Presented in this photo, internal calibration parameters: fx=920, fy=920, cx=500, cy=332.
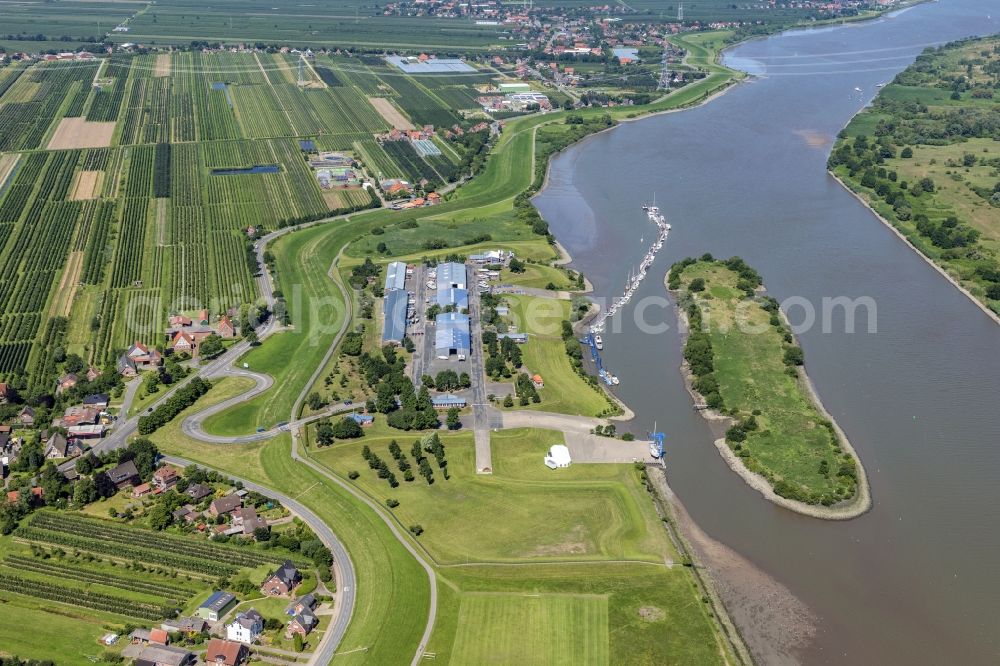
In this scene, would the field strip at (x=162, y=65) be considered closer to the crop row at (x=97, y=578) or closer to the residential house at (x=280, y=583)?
the crop row at (x=97, y=578)

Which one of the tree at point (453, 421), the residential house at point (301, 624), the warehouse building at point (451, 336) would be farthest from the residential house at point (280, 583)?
the warehouse building at point (451, 336)

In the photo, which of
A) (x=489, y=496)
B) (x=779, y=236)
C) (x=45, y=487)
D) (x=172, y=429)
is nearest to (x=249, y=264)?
(x=172, y=429)

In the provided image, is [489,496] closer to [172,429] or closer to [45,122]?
[172,429]

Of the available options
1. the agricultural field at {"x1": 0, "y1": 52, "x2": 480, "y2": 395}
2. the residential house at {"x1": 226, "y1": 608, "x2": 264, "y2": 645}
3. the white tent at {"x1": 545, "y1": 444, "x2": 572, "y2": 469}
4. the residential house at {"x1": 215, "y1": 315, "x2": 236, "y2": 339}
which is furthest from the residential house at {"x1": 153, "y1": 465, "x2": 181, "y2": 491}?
the white tent at {"x1": 545, "y1": 444, "x2": 572, "y2": 469}

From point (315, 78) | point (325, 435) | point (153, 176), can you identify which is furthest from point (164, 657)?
point (315, 78)

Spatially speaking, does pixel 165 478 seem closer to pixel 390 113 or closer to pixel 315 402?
pixel 315 402
